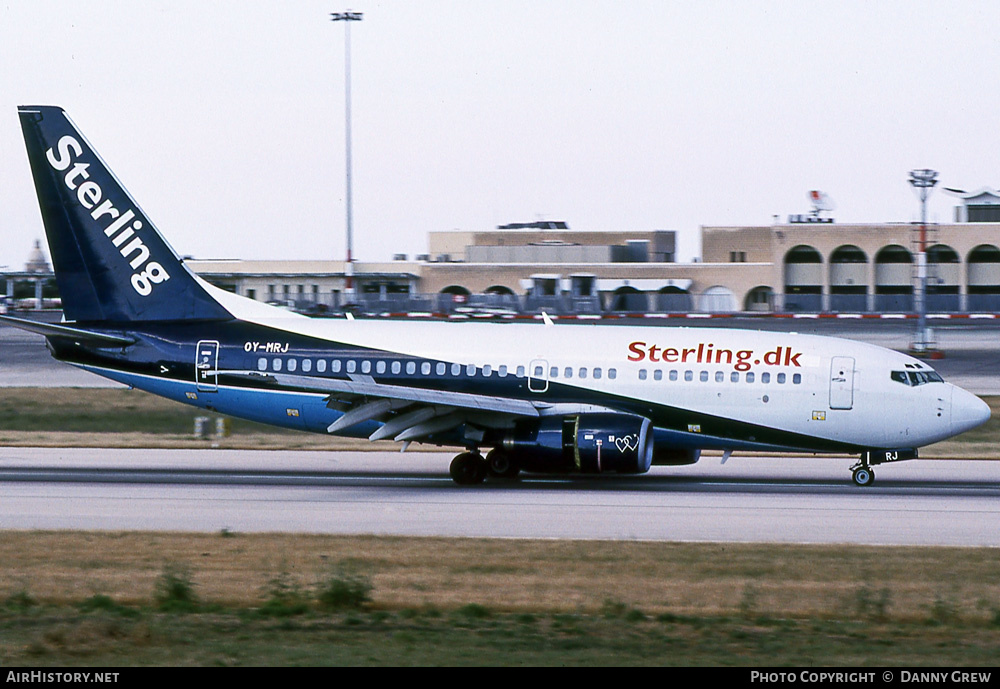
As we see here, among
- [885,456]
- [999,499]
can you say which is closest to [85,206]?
[885,456]

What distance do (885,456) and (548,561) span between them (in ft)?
39.4

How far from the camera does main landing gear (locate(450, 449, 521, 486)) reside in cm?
2738

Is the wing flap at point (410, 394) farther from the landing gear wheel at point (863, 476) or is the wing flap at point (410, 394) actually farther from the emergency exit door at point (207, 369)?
the landing gear wheel at point (863, 476)

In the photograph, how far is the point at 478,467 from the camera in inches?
1078

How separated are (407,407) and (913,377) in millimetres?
10925

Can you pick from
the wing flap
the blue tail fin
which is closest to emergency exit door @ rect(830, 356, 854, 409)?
the wing flap

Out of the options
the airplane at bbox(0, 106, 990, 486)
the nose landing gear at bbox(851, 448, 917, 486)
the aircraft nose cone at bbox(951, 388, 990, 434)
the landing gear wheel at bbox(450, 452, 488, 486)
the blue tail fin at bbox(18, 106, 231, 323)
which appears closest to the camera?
the aircraft nose cone at bbox(951, 388, 990, 434)

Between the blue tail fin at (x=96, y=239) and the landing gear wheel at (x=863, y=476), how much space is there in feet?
48.9

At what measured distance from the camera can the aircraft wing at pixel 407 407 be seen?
86.7 feet

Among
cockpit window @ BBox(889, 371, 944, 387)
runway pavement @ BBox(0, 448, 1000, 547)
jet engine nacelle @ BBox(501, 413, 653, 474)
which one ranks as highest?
cockpit window @ BBox(889, 371, 944, 387)

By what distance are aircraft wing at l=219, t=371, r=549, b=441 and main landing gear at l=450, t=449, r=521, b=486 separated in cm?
74

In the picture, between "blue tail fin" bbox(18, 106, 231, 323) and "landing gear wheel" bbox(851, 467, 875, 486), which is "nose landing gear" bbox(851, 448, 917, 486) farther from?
"blue tail fin" bbox(18, 106, 231, 323)

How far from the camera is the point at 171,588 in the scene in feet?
49.5
